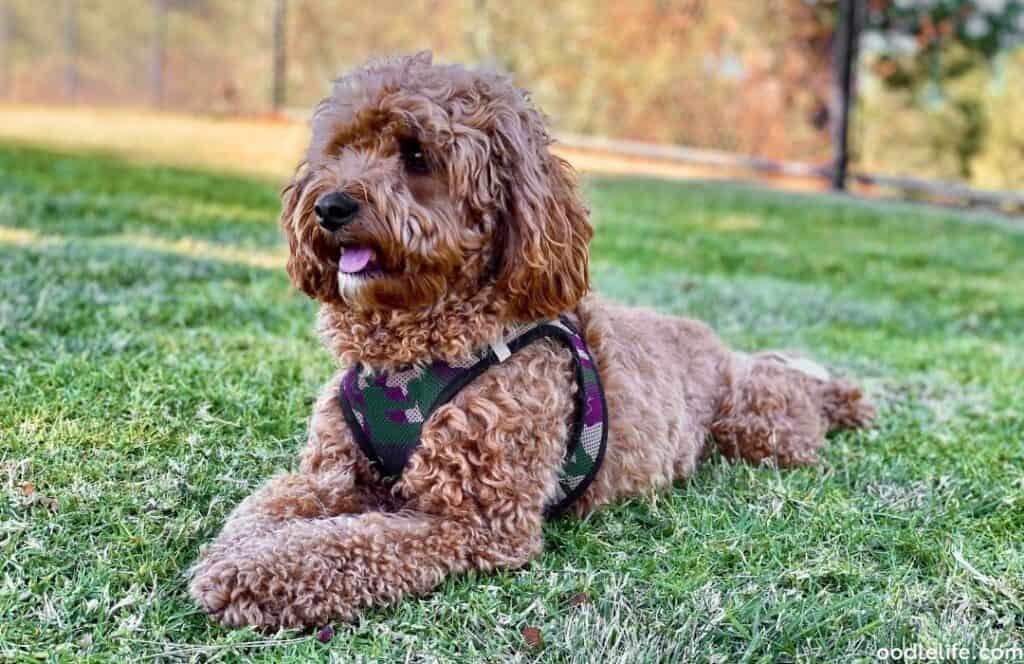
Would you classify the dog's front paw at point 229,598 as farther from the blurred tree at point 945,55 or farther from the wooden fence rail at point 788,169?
the blurred tree at point 945,55

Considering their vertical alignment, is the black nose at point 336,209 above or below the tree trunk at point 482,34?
below

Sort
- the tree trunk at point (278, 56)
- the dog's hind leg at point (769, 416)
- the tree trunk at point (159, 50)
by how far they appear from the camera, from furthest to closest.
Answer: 1. the tree trunk at point (159, 50)
2. the tree trunk at point (278, 56)
3. the dog's hind leg at point (769, 416)

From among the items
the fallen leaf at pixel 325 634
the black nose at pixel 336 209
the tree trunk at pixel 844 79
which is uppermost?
the tree trunk at pixel 844 79

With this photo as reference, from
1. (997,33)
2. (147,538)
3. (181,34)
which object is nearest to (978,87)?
(997,33)

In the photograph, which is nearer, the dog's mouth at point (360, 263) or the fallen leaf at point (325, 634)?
the fallen leaf at point (325, 634)

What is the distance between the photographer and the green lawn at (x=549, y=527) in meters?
2.39

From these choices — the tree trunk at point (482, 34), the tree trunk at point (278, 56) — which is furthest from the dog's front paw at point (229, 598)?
the tree trunk at point (278, 56)

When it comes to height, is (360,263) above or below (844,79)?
below

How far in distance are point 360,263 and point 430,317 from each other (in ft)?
0.85

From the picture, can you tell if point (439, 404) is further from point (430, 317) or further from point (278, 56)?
point (278, 56)

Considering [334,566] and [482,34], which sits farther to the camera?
[482,34]

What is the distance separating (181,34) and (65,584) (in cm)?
2632

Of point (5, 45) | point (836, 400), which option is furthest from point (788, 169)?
point (5, 45)

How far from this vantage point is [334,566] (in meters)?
2.49
